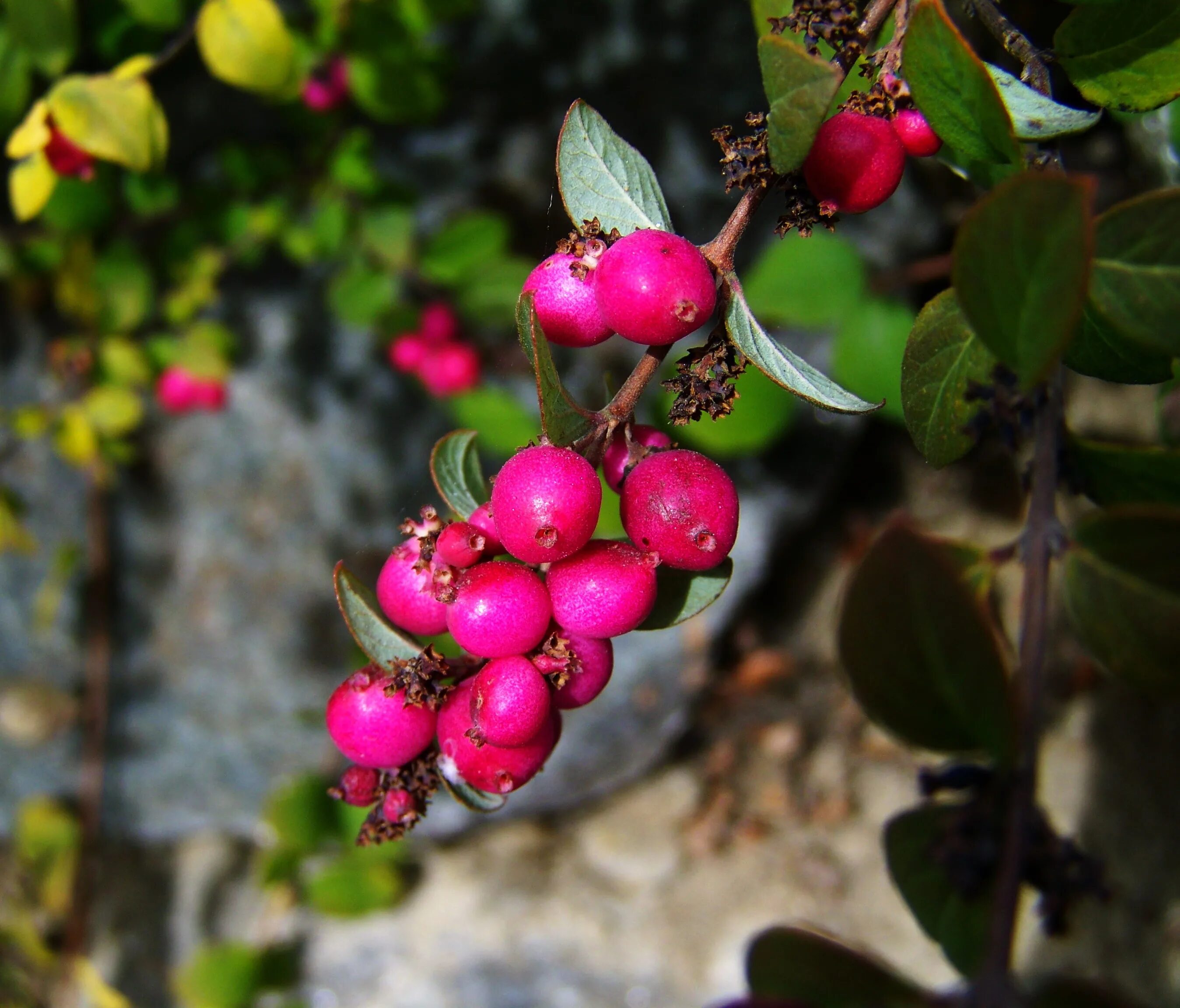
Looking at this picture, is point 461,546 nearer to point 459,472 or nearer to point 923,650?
point 459,472

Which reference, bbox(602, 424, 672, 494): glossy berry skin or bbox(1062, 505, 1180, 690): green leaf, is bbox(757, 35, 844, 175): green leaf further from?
bbox(1062, 505, 1180, 690): green leaf

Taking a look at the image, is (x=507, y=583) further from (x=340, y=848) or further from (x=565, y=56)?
(x=340, y=848)

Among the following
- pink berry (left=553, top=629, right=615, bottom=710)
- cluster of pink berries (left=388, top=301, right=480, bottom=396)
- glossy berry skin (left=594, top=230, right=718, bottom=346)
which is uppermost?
glossy berry skin (left=594, top=230, right=718, bottom=346)

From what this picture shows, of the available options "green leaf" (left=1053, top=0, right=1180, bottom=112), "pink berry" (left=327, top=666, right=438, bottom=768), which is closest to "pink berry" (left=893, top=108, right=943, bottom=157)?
"green leaf" (left=1053, top=0, right=1180, bottom=112)

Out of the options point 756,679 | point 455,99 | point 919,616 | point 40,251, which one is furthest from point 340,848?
point 919,616

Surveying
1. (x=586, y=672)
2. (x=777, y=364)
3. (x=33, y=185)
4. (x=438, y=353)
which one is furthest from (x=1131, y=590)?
(x=438, y=353)

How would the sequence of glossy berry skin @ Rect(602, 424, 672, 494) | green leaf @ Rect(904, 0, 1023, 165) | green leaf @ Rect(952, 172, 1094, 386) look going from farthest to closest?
glossy berry skin @ Rect(602, 424, 672, 494), green leaf @ Rect(904, 0, 1023, 165), green leaf @ Rect(952, 172, 1094, 386)

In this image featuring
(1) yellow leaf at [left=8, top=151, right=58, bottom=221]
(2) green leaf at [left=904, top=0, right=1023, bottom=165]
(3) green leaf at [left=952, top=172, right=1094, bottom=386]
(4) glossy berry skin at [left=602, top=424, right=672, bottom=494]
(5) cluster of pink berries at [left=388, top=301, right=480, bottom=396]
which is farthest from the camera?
(5) cluster of pink berries at [left=388, top=301, right=480, bottom=396]
